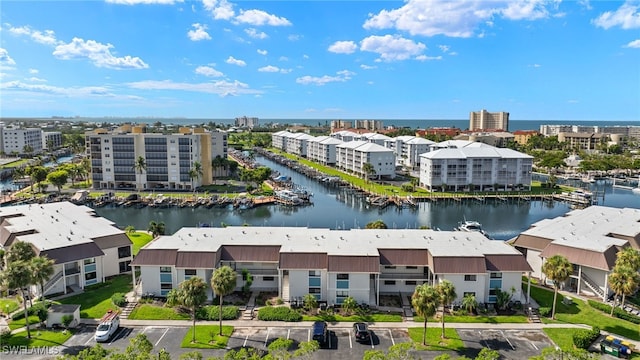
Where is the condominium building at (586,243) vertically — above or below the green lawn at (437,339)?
above

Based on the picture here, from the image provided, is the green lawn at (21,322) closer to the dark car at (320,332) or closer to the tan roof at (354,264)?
the dark car at (320,332)

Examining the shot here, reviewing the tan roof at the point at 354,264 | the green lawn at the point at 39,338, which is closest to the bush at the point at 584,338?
the tan roof at the point at 354,264

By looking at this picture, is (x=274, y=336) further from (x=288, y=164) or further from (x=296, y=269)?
(x=288, y=164)

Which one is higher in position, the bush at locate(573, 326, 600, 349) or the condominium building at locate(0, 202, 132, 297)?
the condominium building at locate(0, 202, 132, 297)

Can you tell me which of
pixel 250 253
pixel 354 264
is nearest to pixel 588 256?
pixel 354 264

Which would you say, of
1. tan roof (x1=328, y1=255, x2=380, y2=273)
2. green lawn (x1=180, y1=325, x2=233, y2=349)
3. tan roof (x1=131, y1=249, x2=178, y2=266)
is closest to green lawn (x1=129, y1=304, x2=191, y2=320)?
green lawn (x1=180, y1=325, x2=233, y2=349)

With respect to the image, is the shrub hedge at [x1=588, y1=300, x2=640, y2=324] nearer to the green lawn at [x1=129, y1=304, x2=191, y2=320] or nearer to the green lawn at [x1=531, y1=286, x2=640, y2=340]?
the green lawn at [x1=531, y1=286, x2=640, y2=340]
